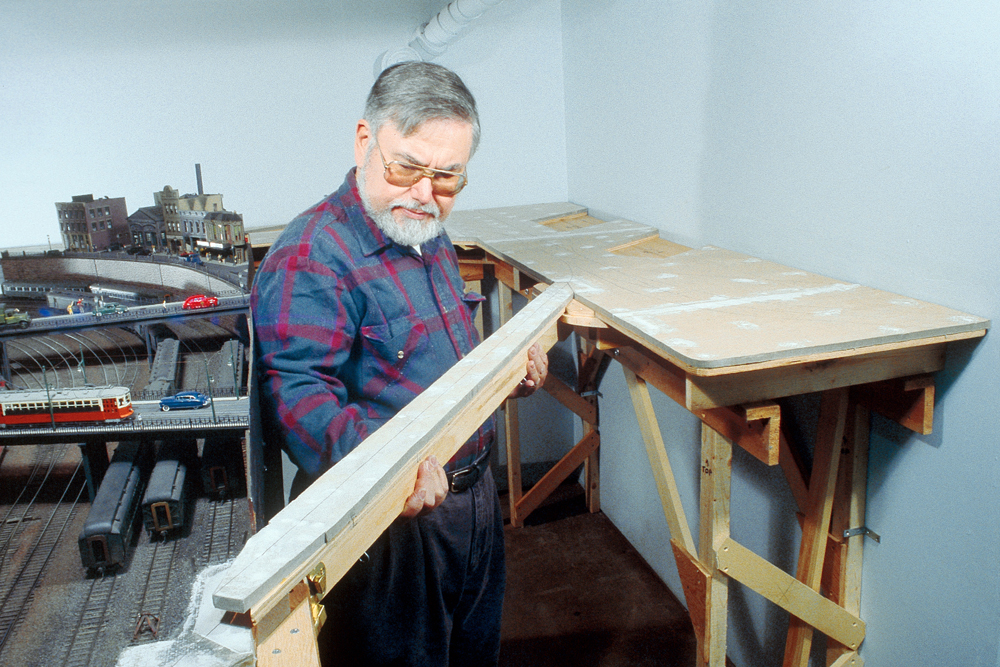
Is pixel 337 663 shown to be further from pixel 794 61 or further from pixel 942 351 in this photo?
pixel 794 61

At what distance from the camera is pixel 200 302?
2.61 meters

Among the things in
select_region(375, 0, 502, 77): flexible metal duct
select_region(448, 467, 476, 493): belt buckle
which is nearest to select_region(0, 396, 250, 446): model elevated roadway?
select_region(448, 467, 476, 493): belt buckle

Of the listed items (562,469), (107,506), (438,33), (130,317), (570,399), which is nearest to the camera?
(107,506)

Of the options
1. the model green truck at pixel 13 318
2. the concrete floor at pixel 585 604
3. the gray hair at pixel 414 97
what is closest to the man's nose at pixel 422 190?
the gray hair at pixel 414 97

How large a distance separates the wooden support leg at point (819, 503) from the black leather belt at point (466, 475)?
3.51 ft

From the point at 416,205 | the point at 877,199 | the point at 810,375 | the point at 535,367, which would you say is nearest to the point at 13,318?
the point at 416,205

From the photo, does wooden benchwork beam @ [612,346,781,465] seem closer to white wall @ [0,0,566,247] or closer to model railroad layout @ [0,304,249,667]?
model railroad layout @ [0,304,249,667]

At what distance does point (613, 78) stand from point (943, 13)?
2138 millimetres

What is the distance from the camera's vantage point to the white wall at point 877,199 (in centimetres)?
166

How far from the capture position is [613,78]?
3627mm

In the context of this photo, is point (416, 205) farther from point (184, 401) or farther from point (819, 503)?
point (819, 503)

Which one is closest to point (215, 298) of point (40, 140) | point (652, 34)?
point (40, 140)

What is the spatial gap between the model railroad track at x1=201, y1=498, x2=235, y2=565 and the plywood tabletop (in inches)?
53.2

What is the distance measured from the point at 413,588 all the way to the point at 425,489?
814 millimetres
